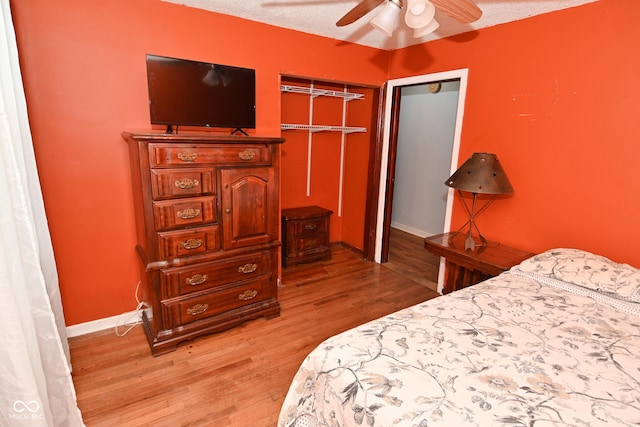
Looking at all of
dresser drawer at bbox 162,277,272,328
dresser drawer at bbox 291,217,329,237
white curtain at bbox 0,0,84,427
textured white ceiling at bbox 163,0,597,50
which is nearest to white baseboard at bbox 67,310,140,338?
dresser drawer at bbox 162,277,272,328

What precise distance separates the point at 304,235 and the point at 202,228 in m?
1.60

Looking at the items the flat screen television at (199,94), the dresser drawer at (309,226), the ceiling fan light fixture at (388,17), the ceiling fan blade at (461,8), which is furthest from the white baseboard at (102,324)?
the ceiling fan blade at (461,8)

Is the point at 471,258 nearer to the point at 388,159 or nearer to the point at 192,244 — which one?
the point at 388,159

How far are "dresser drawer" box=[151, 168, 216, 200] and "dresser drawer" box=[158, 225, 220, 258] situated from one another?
245 mm

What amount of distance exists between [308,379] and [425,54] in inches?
116

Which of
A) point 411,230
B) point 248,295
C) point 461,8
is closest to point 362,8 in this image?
point 461,8

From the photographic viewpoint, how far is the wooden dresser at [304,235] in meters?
3.59

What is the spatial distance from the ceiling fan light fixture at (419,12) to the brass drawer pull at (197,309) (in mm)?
2142

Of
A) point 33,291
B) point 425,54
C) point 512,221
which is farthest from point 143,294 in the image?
point 425,54

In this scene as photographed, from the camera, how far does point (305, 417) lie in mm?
1261

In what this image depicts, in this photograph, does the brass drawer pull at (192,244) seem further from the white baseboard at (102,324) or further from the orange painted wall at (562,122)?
the orange painted wall at (562,122)

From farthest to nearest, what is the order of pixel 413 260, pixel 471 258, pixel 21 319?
pixel 413 260 < pixel 471 258 < pixel 21 319

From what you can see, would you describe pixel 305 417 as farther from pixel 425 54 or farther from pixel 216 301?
pixel 425 54

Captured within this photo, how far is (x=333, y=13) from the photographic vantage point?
241cm
